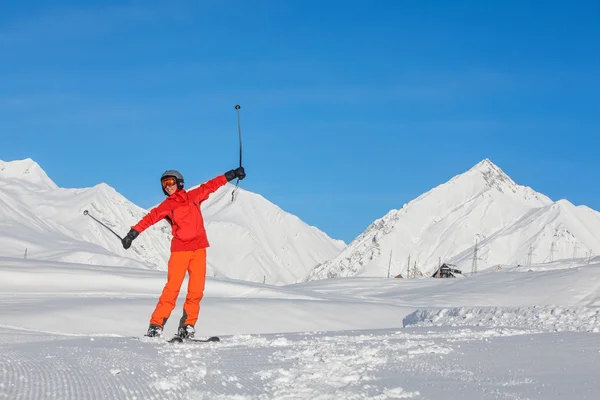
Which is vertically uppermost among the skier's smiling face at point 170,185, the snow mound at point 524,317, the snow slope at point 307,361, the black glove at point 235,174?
the black glove at point 235,174

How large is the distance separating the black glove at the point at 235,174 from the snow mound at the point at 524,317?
15.2 feet

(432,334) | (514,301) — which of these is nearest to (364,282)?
(514,301)

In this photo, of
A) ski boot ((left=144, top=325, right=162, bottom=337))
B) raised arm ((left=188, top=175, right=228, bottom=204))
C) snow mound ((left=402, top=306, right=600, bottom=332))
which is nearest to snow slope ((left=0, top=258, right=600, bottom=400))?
snow mound ((left=402, top=306, right=600, bottom=332))

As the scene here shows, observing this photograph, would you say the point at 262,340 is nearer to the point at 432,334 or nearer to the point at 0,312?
the point at 432,334

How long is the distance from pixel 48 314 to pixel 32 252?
163879 mm

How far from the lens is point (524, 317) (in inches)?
594

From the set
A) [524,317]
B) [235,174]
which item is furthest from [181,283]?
[524,317]

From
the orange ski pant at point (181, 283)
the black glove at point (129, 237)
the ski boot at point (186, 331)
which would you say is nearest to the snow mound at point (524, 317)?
the orange ski pant at point (181, 283)

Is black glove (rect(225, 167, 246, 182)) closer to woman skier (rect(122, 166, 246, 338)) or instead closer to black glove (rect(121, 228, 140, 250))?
woman skier (rect(122, 166, 246, 338))

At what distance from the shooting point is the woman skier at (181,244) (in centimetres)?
983

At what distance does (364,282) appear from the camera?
49219 millimetres

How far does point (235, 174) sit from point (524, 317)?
22.6 ft

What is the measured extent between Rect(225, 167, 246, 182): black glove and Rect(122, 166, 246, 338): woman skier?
44 cm

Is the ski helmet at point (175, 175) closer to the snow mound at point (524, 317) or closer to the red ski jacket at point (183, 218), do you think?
the red ski jacket at point (183, 218)
